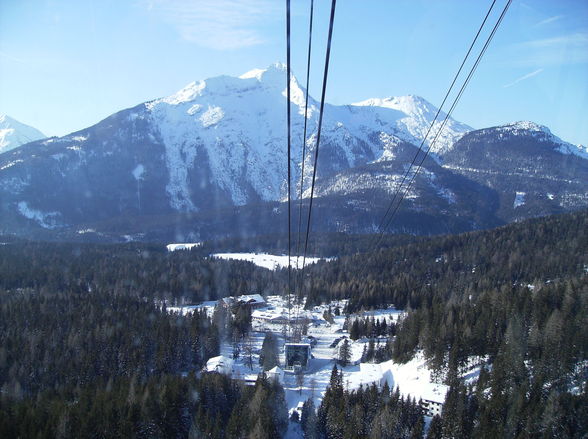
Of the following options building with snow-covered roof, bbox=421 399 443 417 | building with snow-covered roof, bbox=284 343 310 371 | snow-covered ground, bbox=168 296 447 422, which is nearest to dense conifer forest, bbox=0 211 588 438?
building with snow-covered roof, bbox=421 399 443 417

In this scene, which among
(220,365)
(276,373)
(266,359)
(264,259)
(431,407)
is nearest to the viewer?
(431,407)

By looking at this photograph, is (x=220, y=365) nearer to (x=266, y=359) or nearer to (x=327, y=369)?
(x=266, y=359)

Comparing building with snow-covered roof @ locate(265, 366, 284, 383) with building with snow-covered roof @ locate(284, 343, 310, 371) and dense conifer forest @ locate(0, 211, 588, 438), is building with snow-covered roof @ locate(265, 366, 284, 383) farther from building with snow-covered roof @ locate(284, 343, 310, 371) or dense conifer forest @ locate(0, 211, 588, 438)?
dense conifer forest @ locate(0, 211, 588, 438)

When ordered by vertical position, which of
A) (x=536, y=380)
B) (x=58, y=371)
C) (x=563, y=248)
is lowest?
(x=58, y=371)

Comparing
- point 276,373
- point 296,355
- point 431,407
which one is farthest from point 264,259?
point 431,407

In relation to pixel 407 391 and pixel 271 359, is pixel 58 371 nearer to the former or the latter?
pixel 271 359

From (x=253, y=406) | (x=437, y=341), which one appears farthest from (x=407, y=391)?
(x=253, y=406)
